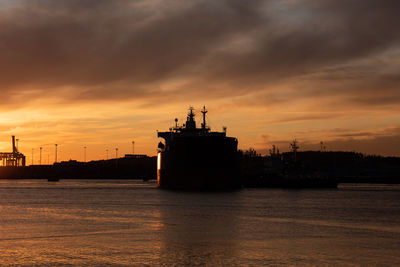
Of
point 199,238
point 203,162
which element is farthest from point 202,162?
point 199,238

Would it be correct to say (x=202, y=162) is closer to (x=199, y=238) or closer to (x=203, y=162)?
(x=203, y=162)

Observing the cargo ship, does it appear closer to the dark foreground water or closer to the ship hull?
the ship hull

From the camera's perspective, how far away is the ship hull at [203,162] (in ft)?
271

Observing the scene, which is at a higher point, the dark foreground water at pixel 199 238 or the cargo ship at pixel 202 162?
the cargo ship at pixel 202 162

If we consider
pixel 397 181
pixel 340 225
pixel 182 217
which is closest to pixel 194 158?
pixel 182 217

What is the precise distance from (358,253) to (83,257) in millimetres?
13856

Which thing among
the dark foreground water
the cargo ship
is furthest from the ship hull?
the dark foreground water

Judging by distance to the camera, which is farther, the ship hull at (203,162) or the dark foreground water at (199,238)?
the ship hull at (203,162)

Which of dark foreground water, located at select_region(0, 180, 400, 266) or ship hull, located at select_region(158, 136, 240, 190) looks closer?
dark foreground water, located at select_region(0, 180, 400, 266)

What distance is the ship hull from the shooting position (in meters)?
82.5

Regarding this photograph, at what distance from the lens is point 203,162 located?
82.4 m

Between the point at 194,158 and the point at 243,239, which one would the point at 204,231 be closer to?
the point at 243,239

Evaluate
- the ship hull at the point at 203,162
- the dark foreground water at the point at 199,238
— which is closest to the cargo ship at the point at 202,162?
the ship hull at the point at 203,162

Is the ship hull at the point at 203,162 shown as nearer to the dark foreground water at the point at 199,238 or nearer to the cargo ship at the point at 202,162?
the cargo ship at the point at 202,162
